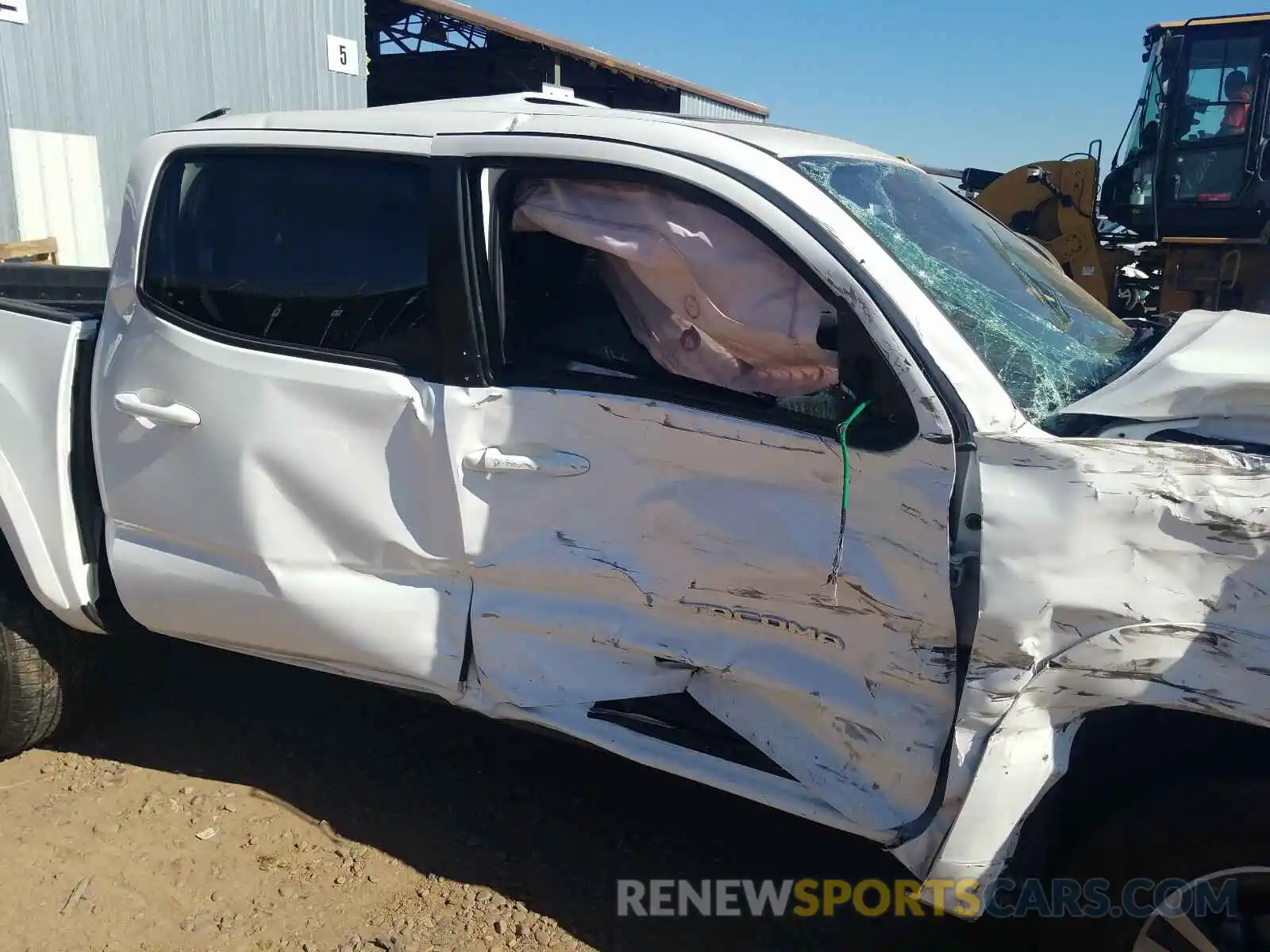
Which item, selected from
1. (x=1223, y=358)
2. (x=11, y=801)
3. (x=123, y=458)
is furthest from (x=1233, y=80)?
(x=11, y=801)

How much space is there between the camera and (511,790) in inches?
124

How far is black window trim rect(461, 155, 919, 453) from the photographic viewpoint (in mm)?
2080

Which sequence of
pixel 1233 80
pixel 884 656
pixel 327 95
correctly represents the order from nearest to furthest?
pixel 884 656 → pixel 1233 80 → pixel 327 95

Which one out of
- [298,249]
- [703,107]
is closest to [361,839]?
[298,249]

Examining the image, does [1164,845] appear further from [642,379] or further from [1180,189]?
[1180,189]

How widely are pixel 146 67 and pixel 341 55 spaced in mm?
2392

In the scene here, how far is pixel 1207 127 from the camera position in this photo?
30.6ft

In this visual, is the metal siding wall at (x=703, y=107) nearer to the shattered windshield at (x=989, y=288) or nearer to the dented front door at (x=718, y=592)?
the shattered windshield at (x=989, y=288)

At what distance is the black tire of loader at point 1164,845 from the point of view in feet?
6.01

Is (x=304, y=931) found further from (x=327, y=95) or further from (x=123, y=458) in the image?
(x=327, y=95)

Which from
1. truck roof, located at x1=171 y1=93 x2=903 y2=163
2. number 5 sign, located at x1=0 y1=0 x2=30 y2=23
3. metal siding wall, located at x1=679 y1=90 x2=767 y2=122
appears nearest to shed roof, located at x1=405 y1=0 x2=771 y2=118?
metal siding wall, located at x1=679 y1=90 x2=767 y2=122

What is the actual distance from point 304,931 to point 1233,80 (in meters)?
10.1

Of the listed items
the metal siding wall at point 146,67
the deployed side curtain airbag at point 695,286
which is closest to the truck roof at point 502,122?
the deployed side curtain airbag at point 695,286

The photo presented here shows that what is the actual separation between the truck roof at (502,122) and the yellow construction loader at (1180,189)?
6.79 meters
